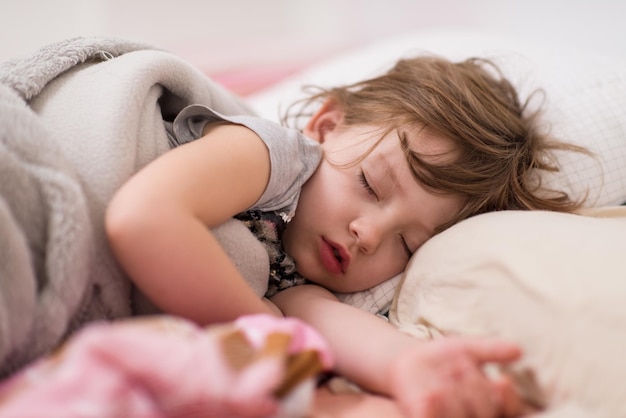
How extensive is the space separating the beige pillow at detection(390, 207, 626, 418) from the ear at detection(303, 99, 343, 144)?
326 mm

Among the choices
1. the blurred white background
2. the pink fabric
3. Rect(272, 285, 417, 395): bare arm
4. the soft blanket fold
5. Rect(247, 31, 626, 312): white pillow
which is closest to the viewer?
the pink fabric

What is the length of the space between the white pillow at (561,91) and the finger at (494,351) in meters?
0.30

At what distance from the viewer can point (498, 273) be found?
2.24 ft

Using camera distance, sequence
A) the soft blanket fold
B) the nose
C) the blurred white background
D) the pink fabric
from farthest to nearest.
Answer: the blurred white background
the nose
the soft blanket fold
the pink fabric

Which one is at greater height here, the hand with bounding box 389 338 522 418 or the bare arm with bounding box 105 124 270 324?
the bare arm with bounding box 105 124 270 324

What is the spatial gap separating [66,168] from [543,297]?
53cm

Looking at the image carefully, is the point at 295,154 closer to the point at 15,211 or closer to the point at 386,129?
the point at 386,129

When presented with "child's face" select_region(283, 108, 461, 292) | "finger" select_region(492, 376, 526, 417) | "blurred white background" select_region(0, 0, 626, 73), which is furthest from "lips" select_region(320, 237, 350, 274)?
"blurred white background" select_region(0, 0, 626, 73)

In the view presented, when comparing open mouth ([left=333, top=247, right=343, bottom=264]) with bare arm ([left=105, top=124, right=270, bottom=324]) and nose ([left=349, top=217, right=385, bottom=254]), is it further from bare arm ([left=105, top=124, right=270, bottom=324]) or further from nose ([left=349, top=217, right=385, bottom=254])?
bare arm ([left=105, top=124, right=270, bottom=324])

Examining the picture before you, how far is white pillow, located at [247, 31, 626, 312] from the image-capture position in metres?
1.02

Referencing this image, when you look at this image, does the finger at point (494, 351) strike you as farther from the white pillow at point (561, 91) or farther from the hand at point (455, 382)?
the white pillow at point (561, 91)

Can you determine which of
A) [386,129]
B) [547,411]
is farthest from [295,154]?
[547,411]

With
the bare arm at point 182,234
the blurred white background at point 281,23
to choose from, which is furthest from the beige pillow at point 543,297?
the blurred white background at point 281,23

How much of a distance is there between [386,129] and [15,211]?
1.80ft
